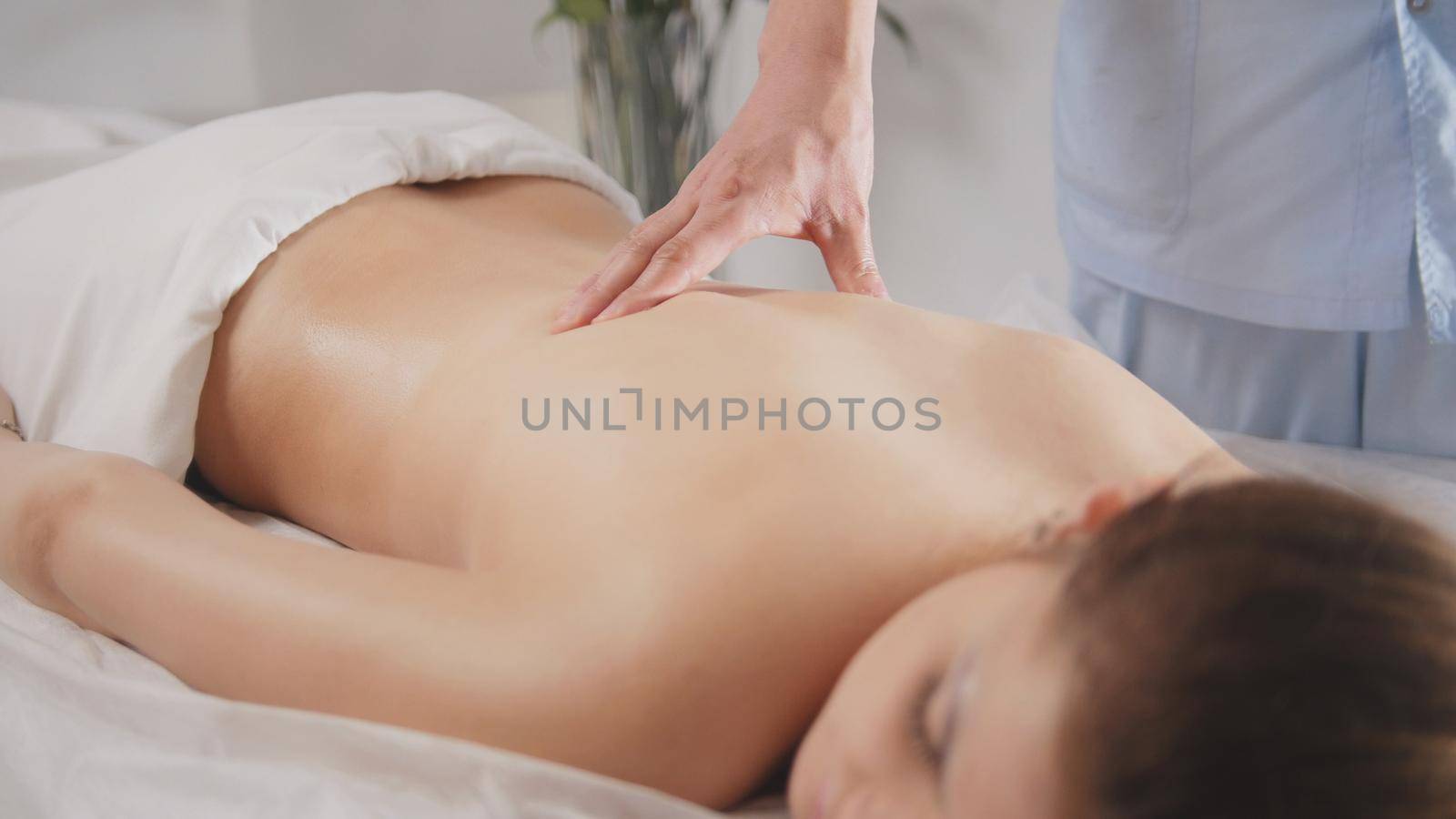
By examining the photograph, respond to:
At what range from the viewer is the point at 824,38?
110cm

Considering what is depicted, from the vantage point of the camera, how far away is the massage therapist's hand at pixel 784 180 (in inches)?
37.6

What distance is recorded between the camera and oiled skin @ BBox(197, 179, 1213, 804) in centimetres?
66

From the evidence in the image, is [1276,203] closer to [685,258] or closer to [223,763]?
[685,258]

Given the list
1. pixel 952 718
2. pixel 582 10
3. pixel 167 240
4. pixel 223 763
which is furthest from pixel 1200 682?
pixel 582 10

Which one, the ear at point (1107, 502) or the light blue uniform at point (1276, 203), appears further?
the light blue uniform at point (1276, 203)

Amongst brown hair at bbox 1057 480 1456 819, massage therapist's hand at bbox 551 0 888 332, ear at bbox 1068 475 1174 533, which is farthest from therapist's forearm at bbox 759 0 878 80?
brown hair at bbox 1057 480 1456 819

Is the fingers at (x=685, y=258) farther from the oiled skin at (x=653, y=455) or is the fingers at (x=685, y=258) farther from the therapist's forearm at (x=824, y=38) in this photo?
the therapist's forearm at (x=824, y=38)

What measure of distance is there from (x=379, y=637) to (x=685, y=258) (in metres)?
0.43

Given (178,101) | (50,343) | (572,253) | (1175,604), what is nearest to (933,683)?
(1175,604)

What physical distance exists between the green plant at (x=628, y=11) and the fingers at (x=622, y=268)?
1298 millimetres

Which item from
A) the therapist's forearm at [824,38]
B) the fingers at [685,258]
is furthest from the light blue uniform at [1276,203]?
the fingers at [685,258]

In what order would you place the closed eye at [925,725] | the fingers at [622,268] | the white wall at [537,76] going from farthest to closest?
1. the white wall at [537,76]
2. the fingers at [622,268]
3. the closed eye at [925,725]

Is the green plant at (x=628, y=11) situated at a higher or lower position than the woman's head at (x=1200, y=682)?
higher

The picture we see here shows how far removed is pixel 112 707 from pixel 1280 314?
43.1 inches
